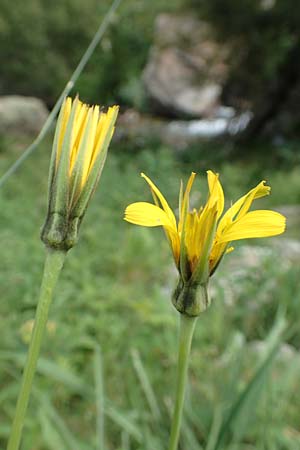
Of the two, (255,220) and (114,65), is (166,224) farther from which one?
(114,65)

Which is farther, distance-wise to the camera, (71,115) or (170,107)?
(170,107)

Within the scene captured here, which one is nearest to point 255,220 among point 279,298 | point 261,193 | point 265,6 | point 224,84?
point 261,193

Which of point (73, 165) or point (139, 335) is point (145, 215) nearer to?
point (73, 165)

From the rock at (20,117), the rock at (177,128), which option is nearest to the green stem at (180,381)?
the rock at (177,128)

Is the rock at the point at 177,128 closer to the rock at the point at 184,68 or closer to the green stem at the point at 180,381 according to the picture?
the rock at the point at 184,68

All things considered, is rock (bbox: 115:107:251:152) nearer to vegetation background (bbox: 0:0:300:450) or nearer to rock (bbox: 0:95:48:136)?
rock (bbox: 0:95:48:136)
